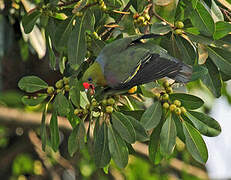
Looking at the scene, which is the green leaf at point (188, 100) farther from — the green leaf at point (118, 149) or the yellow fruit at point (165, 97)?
the green leaf at point (118, 149)

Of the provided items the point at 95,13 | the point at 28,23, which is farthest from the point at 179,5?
the point at 28,23

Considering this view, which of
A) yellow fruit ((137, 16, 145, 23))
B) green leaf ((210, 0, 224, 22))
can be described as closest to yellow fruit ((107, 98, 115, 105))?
yellow fruit ((137, 16, 145, 23))

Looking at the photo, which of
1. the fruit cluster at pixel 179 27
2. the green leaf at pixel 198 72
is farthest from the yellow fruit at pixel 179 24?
the green leaf at pixel 198 72

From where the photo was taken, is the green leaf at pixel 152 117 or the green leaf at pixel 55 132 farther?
the green leaf at pixel 55 132

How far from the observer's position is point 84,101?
1302 mm

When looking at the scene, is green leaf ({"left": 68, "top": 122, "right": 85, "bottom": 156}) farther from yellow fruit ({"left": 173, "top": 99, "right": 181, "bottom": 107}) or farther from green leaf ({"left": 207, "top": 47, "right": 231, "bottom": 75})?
green leaf ({"left": 207, "top": 47, "right": 231, "bottom": 75})

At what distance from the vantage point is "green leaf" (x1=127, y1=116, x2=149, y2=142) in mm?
1188

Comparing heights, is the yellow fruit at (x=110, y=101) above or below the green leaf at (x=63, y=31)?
below

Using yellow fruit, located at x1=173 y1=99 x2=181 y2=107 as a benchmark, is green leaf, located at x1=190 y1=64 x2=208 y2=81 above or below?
above

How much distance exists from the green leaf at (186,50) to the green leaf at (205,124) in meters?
0.14

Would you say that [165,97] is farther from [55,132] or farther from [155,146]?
[55,132]

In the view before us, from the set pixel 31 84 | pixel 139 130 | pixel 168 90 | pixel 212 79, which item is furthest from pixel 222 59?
pixel 31 84

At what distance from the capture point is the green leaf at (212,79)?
1.30 metres

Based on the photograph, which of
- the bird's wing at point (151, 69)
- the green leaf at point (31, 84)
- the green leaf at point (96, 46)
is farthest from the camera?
the green leaf at point (31, 84)
